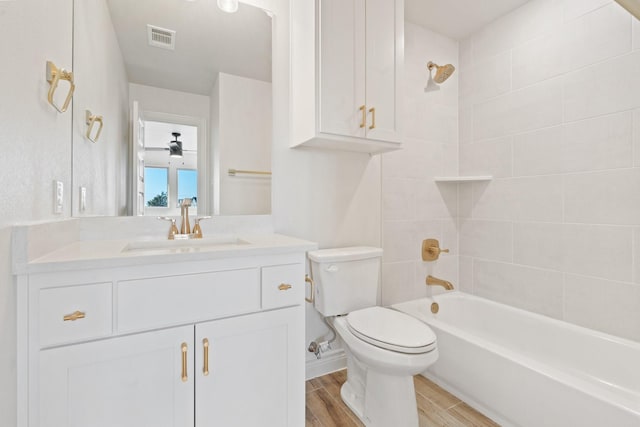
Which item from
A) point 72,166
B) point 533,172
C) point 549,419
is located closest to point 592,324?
point 549,419

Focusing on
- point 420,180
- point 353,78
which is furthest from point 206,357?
point 420,180

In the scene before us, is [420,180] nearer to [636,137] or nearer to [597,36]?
[636,137]

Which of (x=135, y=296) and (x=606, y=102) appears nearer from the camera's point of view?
(x=135, y=296)

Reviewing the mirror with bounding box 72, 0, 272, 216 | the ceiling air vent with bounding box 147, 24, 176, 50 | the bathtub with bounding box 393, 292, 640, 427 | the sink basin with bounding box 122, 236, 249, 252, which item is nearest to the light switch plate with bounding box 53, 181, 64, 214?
the mirror with bounding box 72, 0, 272, 216

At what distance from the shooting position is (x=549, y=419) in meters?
A: 1.21

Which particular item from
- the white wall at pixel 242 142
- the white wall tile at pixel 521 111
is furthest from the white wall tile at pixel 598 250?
the white wall at pixel 242 142

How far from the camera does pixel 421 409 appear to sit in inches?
60.0

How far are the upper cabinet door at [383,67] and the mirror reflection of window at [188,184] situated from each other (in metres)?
0.96

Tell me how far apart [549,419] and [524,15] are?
2.39 metres

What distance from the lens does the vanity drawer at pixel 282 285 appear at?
1.12 meters

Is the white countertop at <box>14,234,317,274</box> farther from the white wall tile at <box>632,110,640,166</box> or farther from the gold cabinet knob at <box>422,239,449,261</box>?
the white wall tile at <box>632,110,640,166</box>

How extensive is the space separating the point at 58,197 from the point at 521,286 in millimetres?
2563

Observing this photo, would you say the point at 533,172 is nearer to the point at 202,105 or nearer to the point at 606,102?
the point at 606,102

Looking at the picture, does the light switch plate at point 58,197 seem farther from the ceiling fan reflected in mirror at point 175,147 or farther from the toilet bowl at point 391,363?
the toilet bowl at point 391,363
